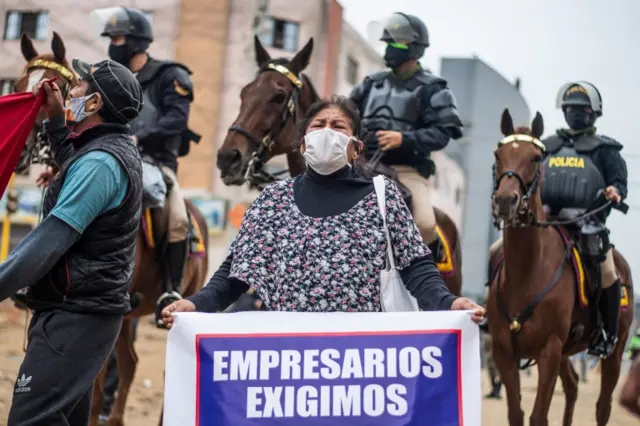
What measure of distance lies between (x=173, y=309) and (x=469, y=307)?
4.68 ft

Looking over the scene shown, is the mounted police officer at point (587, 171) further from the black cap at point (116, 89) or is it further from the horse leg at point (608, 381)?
the black cap at point (116, 89)

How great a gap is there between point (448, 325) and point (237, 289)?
1.10 meters

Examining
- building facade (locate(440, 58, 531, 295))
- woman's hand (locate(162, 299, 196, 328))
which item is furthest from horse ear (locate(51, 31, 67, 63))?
building facade (locate(440, 58, 531, 295))

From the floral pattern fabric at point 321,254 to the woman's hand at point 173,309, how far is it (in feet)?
0.87

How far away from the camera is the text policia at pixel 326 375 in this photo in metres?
4.53

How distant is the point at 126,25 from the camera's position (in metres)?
9.05

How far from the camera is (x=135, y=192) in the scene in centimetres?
493

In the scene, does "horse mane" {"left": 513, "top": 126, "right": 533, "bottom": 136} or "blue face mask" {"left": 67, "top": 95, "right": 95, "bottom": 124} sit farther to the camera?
"horse mane" {"left": 513, "top": 126, "right": 533, "bottom": 136}

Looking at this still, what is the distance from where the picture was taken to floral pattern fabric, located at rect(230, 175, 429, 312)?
4.74 metres

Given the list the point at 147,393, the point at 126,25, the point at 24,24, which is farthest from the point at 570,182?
the point at 24,24

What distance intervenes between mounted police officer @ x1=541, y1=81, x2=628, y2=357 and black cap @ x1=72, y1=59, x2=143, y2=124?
19.1 ft

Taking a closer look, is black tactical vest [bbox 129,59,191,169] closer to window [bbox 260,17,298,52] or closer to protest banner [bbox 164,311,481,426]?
protest banner [bbox 164,311,481,426]

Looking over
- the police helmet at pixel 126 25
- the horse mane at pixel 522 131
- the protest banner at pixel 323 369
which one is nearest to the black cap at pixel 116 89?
the protest banner at pixel 323 369

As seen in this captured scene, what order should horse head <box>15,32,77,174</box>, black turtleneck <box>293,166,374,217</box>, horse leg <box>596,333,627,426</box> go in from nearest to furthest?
1. black turtleneck <box>293,166,374,217</box>
2. horse head <box>15,32,77,174</box>
3. horse leg <box>596,333,627,426</box>
